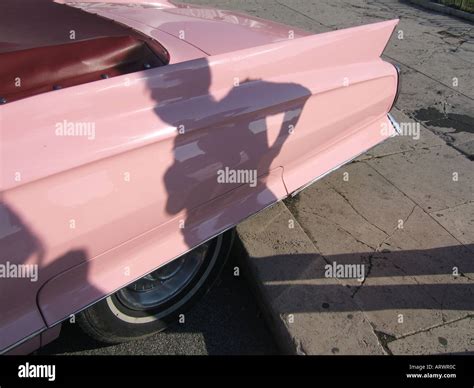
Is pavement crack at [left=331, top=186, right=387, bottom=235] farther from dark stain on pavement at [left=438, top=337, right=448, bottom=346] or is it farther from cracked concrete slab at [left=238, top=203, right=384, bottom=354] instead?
dark stain on pavement at [left=438, top=337, right=448, bottom=346]

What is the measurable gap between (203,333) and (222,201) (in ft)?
2.98

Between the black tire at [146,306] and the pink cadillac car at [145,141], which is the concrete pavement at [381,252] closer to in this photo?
the black tire at [146,306]

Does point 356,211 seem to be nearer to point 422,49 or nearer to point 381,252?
point 381,252

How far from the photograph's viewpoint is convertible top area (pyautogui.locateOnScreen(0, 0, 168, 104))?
1.93 meters

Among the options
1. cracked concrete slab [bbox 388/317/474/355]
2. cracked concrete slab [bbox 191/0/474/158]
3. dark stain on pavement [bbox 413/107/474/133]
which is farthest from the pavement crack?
dark stain on pavement [bbox 413/107/474/133]

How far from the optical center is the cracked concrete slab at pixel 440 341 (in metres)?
2.31

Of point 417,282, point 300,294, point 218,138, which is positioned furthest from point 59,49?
point 417,282

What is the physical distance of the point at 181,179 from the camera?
6.30ft

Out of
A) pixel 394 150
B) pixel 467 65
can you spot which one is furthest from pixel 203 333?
pixel 467 65

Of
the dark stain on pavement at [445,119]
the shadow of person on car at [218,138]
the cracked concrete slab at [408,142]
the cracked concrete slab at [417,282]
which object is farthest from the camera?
the dark stain on pavement at [445,119]

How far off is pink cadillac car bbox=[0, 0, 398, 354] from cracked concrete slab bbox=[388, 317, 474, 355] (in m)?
1.04

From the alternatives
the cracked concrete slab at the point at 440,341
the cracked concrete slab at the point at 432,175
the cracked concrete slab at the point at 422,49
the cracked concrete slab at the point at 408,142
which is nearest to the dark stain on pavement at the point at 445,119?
the cracked concrete slab at the point at 422,49

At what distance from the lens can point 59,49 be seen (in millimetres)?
2047

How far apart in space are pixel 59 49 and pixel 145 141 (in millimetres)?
729
